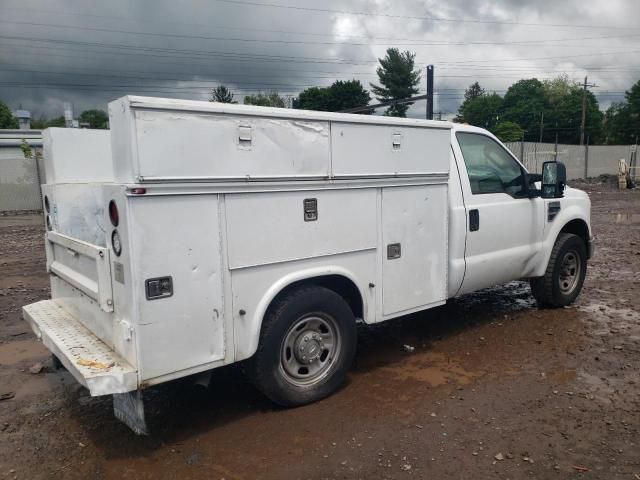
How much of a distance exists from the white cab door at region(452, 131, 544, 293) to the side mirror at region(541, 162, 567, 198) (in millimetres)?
185

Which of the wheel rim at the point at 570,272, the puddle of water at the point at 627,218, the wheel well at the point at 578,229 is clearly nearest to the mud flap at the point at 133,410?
the wheel rim at the point at 570,272

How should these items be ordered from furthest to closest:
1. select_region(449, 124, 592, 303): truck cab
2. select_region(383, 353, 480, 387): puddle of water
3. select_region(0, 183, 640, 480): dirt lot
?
select_region(449, 124, 592, 303): truck cab < select_region(383, 353, 480, 387): puddle of water < select_region(0, 183, 640, 480): dirt lot

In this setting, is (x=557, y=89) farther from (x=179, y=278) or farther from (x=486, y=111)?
(x=179, y=278)

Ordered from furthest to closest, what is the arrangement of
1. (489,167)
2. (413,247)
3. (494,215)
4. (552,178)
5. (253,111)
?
(552,178) → (489,167) → (494,215) → (413,247) → (253,111)

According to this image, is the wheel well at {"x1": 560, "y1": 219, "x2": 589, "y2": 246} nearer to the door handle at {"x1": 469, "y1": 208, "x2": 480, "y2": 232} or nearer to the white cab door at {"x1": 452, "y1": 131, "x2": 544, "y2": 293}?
the white cab door at {"x1": 452, "y1": 131, "x2": 544, "y2": 293}

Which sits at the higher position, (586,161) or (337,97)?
(337,97)

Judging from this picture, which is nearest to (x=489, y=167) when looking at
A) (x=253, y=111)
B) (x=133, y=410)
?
(x=253, y=111)

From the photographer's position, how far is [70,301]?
4.20m

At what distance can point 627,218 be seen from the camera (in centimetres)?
1591

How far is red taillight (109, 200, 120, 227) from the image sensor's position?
3.14 meters

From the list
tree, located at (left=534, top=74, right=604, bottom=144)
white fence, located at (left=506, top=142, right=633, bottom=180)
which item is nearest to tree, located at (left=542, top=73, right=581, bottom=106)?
tree, located at (left=534, top=74, right=604, bottom=144)

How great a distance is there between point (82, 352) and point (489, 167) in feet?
13.3

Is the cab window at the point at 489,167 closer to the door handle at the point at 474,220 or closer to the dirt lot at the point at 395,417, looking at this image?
the door handle at the point at 474,220

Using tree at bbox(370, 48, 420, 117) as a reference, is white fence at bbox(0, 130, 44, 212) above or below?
below
